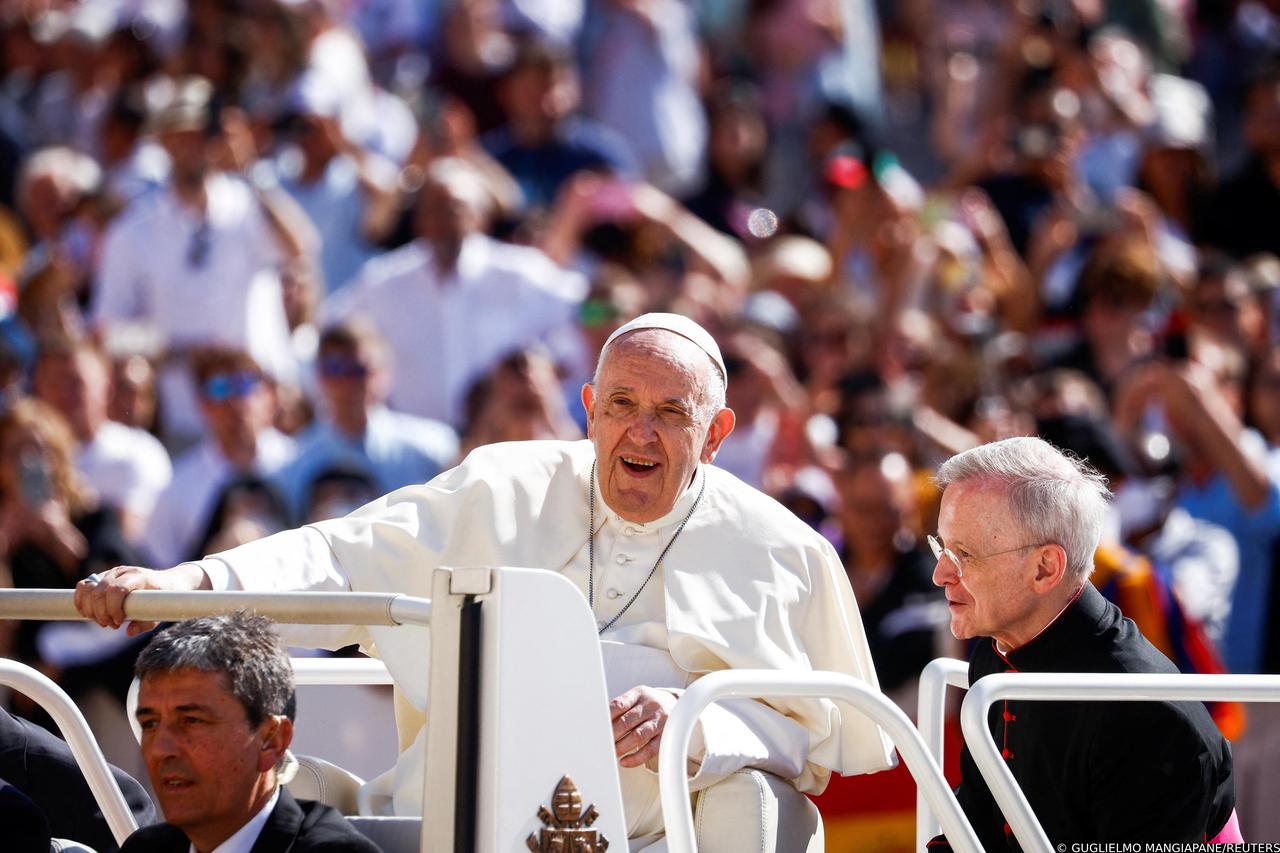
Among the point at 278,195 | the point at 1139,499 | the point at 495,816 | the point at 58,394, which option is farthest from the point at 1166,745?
the point at 278,195

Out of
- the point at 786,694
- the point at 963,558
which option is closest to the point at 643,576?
the point at 963,558

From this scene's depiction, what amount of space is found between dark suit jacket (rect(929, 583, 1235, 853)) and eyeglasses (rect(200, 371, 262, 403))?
501cm

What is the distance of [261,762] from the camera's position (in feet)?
11.8

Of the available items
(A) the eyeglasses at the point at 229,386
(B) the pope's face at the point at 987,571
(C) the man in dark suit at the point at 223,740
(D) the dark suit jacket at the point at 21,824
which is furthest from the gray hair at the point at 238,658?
(A) the eyeglasses at the point at 229,386

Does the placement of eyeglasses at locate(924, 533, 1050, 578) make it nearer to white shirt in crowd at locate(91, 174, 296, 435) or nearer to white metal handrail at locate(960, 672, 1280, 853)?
white metal handrail at locate(960, 672, 1280, 853)

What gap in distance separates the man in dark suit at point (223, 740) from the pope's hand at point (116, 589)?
0.68 ft

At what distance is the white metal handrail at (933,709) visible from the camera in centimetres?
477

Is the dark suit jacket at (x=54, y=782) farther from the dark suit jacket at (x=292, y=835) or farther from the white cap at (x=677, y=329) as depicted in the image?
the white cap at (x=677, y=329)

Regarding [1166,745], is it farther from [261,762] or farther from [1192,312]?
[1192,312]

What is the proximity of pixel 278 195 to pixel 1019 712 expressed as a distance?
6685 millimetres

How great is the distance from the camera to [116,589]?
3812 mm

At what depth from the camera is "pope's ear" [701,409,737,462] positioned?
4996 mm

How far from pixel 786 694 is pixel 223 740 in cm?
99

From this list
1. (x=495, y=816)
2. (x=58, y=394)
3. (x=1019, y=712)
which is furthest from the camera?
(x=58, y=394)
